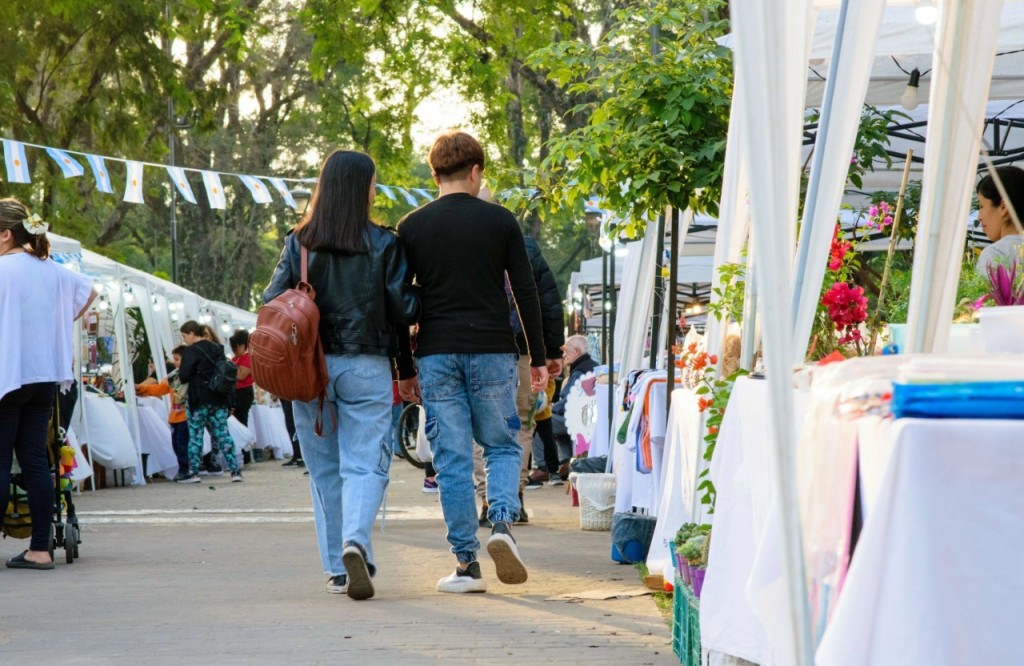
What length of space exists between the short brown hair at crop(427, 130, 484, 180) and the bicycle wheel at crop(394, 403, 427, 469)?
9328 millimetres

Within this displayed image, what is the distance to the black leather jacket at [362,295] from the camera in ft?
21.0

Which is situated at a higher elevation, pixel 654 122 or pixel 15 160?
pixel 654 122

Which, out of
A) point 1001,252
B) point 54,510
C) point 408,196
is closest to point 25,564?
point 54,510

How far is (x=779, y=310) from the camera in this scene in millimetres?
2408

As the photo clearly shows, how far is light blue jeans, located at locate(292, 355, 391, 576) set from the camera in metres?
6.34

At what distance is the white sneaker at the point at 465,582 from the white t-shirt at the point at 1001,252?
8.91 feet

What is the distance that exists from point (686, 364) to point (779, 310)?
3909 millimetres

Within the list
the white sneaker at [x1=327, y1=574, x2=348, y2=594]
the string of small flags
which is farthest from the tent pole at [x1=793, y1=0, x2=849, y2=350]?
the string of small flags

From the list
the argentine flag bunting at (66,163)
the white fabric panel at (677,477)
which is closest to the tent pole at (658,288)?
the white fabric panel at (677,477)

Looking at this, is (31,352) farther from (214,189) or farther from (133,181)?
(214,189)

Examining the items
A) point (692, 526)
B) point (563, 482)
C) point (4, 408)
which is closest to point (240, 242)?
point (563, 482)

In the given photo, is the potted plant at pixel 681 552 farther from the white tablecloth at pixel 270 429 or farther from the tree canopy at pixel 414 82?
the white tablecloth at pixel 270 429

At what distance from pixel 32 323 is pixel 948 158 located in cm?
553

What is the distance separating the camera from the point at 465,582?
6.58m
